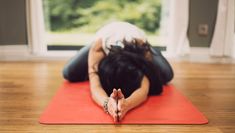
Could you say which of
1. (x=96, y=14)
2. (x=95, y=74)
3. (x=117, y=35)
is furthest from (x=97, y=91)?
(x=96, y=14)

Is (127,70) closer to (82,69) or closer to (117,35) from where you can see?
(117,35)

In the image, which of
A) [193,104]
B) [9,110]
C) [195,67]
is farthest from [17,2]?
[193,104]

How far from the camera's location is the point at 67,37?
4.03 m

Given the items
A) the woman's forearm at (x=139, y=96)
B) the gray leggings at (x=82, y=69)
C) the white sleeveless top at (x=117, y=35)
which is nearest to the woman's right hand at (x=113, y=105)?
the woman's forearm at (x=139, y=96)

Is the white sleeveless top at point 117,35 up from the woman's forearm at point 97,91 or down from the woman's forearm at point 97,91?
up

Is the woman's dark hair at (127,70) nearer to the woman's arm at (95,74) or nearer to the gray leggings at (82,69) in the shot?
the woman's arm at (95,74)

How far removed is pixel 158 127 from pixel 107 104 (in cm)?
32

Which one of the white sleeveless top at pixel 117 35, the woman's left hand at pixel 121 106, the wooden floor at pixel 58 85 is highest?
the white sleeveless top at pixel 117 35

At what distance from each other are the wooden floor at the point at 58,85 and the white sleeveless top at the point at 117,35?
0.52m

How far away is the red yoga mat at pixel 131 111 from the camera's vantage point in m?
1.93

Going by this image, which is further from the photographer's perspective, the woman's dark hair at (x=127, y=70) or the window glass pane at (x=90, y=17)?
the window glass pane at (x=90, y=17)

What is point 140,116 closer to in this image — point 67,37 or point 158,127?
point 158,127

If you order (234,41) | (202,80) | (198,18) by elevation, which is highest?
(198,18)

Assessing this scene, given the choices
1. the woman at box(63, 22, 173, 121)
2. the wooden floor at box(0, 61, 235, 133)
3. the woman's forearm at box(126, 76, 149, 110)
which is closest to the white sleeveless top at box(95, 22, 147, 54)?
the woman at box(63, 22, 173, 121)
